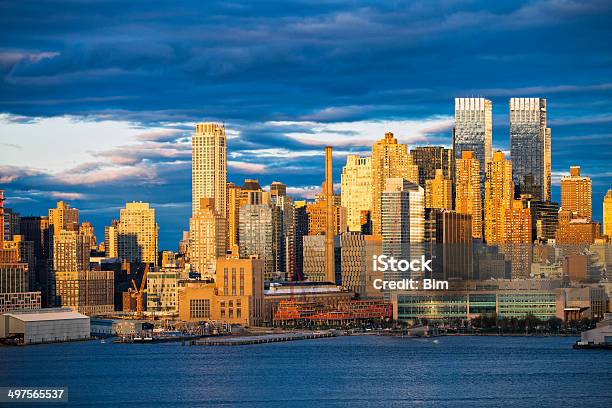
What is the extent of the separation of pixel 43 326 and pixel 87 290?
49116mm

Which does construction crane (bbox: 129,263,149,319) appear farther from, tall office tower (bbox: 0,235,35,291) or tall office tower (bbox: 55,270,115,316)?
tall office tower (bbox: 0,235,35,291)

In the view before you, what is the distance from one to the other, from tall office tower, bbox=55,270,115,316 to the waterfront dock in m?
40.2

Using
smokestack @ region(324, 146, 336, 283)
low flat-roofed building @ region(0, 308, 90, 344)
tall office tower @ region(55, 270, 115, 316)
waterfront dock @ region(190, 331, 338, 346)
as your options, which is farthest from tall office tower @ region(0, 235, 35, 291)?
waterfront dock @ region(190, 331, 338, 346)

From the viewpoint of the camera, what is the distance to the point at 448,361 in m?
100

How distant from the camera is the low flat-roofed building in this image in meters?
120

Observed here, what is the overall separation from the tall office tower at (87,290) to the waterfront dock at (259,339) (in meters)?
40.2

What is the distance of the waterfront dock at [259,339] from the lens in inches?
4791

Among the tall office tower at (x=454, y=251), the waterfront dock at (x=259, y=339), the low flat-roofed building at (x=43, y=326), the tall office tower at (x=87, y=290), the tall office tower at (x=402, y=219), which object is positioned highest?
the tall office tower at (x=402, y=219)

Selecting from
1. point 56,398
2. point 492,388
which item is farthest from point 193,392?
point 492,388

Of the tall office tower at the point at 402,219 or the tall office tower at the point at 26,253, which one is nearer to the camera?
the tall office tower at the point at 26,253

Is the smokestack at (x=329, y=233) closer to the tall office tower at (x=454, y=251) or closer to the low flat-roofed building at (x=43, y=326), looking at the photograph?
the tall office tower at (x=454, y=251)

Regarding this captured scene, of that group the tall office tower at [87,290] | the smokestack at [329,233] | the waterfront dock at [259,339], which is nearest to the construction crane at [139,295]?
the tall office tower at [87,290]

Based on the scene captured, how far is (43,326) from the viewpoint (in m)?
121

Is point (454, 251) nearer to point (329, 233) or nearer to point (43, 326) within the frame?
point (329, 233)
